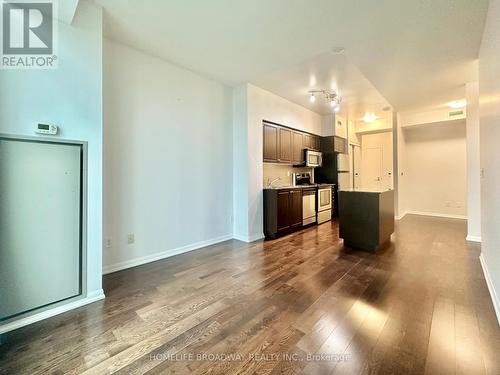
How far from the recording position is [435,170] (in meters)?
6.41

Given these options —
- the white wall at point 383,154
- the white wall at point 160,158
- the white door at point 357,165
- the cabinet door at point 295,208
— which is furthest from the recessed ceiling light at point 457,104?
the white wall at point 160,158

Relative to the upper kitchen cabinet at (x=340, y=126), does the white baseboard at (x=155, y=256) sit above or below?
below

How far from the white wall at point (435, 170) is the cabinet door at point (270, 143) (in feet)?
12.9

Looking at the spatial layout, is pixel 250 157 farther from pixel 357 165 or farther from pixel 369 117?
pixel 357 165

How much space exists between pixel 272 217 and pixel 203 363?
298 cm

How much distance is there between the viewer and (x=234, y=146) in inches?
167

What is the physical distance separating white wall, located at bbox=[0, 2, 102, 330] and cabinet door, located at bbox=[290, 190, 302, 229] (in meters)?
3.34

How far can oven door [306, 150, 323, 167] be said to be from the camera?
217 inches

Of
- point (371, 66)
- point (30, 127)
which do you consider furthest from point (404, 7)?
point (30, 127)

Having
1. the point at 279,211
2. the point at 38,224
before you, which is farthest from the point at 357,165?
the point at 38,224

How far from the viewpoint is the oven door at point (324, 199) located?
5464 mm

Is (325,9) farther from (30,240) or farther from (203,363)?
(30,240)

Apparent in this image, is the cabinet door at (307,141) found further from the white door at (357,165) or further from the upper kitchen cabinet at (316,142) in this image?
the white door at (357,165)

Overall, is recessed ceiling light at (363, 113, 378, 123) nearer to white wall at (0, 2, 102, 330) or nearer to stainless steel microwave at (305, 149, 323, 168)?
stainless steel microwave at (305, 149, 323, 168)
